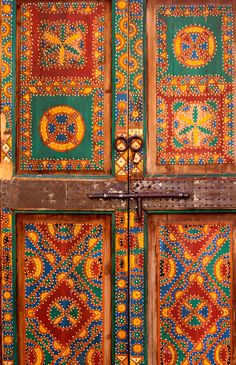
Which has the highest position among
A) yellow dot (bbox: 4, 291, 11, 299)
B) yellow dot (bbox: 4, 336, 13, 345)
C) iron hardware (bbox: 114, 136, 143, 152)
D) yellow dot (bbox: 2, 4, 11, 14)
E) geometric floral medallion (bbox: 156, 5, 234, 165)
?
yellow dot (bbox: 2, 4, 11, 14)

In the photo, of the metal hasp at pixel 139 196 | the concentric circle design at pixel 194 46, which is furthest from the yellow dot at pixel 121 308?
the concentric circle design at pixel 194 46

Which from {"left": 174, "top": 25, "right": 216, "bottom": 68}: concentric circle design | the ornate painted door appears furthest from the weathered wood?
{"left": 174, "top": 25, "right": 216, "bottom": 68}: concentric circle design

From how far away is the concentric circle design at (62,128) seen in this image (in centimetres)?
197

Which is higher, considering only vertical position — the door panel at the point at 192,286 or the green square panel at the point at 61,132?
the green square panel at the point at 61,132

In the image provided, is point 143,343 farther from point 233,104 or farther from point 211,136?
point 233,104

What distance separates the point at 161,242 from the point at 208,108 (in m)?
0.61

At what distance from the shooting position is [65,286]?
78.0 inches

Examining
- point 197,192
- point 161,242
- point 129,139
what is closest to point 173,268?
point 161,242

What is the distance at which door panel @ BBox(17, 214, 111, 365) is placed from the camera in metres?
1.97

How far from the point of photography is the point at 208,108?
1.97 m

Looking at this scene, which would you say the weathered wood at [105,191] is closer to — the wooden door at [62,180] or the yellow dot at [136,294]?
the wooden door at [62,180]

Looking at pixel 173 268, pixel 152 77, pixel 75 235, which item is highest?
pixel 152 77

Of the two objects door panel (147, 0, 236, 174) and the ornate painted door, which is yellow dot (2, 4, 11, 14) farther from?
door panel (147, 0, 236, 174)

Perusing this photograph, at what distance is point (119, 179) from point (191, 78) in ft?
1.75
